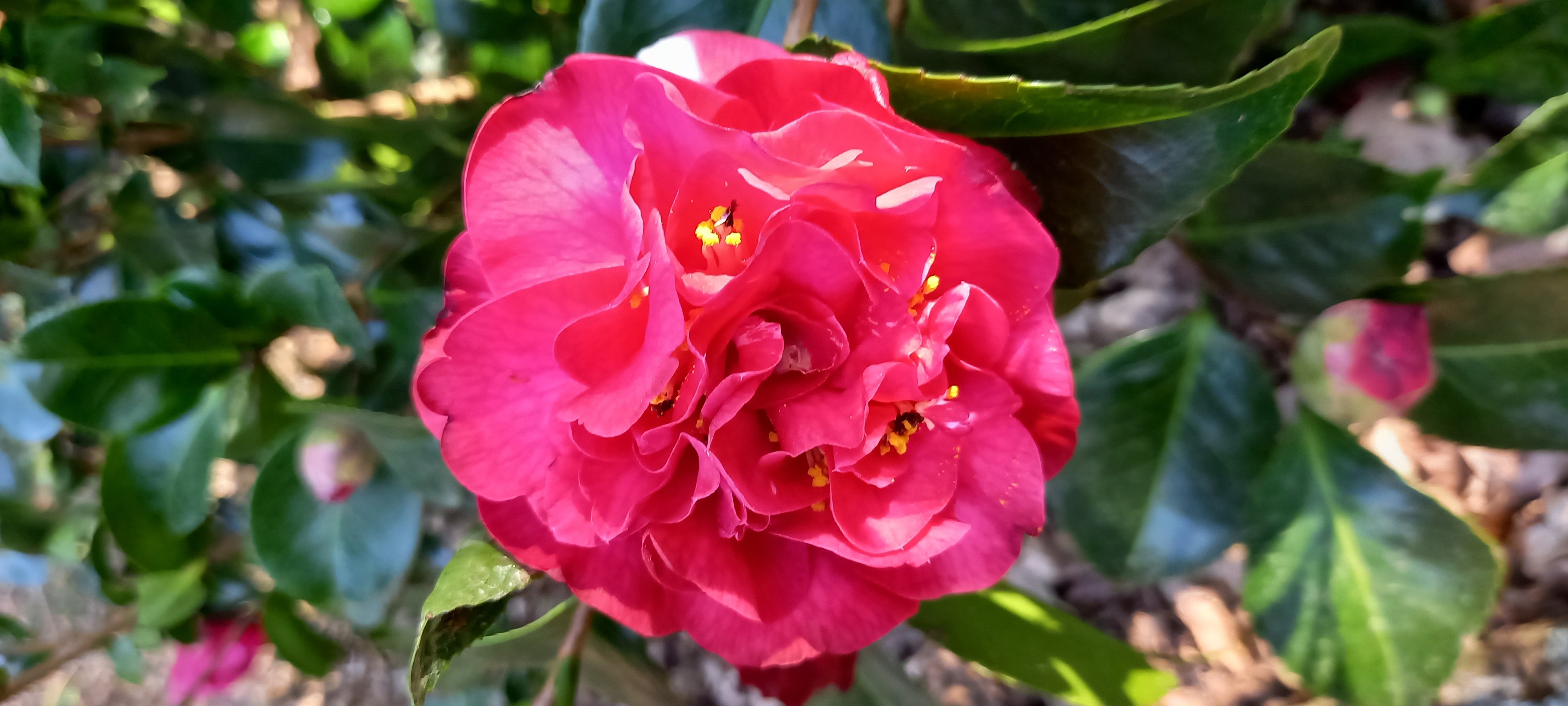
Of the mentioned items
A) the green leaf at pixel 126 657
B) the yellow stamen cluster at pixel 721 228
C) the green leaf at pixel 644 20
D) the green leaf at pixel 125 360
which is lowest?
the green leaf at pixel 126 657

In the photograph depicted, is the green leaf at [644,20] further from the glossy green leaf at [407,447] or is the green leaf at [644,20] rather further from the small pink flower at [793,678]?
the small pink flower at [793,678]

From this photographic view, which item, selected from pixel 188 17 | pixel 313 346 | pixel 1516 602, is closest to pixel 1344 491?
pixel 1516 602

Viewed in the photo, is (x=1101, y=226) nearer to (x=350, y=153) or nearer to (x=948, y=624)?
(x=948, y=624)

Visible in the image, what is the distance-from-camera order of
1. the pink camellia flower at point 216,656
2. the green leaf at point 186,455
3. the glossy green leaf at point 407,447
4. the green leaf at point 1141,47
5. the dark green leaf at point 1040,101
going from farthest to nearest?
the pink camellia flower at point 216,656 → the green leaf at point 186,455 → the glossy green leaf at point 407,447 → the green leaf at point 1141,47 → the dark green leaf at point 1040,101

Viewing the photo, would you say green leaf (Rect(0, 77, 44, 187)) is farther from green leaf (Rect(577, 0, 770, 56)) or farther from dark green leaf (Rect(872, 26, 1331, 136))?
dark green leaf (Rect(872, 26, 1331, 136))

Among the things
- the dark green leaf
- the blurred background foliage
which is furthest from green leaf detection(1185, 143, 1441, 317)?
the dark green leaf

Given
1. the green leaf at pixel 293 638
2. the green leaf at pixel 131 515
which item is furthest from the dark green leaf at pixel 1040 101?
the green leaf at pixel 293 638

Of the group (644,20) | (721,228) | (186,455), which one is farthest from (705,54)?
(186,455)
